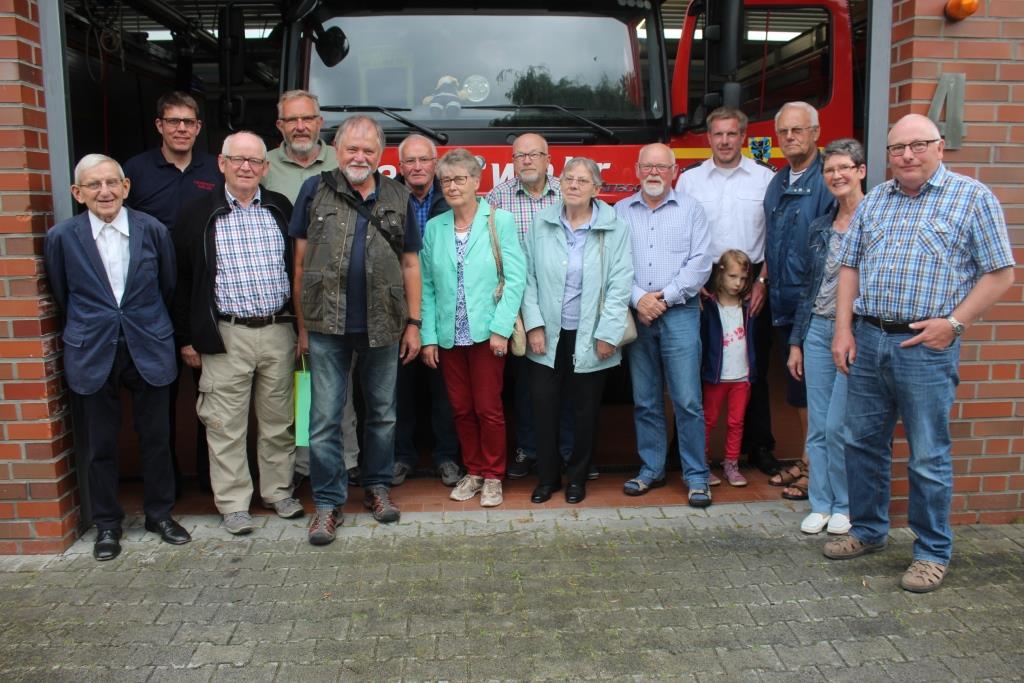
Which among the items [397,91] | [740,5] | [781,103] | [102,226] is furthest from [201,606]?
[781,103]

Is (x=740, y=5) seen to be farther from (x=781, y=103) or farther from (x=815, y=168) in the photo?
(x=781, y=103)

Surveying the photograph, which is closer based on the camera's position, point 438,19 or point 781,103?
point 438,19

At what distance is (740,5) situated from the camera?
4762 millimetres

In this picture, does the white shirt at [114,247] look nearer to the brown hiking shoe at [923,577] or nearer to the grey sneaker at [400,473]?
the grey sneaker at [400,473]

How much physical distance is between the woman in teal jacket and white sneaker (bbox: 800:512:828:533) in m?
1.46

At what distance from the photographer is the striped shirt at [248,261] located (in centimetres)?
404

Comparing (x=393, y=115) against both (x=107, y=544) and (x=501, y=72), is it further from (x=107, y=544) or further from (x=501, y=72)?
(x=107, y=544)

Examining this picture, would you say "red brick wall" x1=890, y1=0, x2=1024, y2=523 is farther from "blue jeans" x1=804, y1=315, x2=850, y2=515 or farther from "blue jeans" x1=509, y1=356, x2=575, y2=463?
"blue jeans" x1=509, y1=356, x2=575, y2=463

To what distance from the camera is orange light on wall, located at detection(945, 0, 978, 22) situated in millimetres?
3854

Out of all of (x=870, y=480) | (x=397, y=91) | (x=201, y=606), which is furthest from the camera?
(x=397, y=91)

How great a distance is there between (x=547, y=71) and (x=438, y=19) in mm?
681

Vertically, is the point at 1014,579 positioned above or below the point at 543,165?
below

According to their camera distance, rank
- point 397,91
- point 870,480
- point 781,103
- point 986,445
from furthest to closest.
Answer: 1. point 781,103
2. point 397,91
3. point 986,445
4. point 870,480

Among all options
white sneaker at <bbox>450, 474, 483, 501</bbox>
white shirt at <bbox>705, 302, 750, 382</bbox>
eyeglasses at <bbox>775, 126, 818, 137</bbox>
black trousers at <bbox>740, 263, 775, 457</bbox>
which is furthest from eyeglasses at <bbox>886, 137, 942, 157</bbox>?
white sneaker at <bbox>450, 474, 483, 501</bbox>
